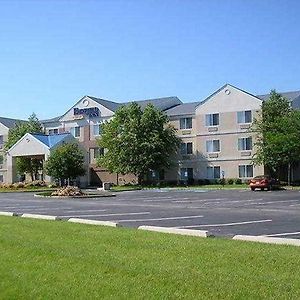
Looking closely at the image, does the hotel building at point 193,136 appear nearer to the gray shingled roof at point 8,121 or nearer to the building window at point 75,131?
the building window at point 75,131

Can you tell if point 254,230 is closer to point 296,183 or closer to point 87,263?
point 87,263

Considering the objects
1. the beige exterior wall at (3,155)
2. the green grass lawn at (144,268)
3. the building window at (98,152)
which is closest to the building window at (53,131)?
the beige exterior wall at (3,155)

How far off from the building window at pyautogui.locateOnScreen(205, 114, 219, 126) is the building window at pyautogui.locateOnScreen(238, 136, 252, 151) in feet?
11.1

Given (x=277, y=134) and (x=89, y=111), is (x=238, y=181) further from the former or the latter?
(x=89, y=111)

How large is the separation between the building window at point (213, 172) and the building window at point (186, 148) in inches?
127

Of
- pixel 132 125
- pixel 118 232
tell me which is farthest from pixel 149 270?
pixel 132 125

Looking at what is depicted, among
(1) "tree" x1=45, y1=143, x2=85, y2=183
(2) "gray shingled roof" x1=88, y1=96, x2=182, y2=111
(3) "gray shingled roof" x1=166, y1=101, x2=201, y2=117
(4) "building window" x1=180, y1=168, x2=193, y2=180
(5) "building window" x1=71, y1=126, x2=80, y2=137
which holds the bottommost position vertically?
(4) "building window" x1=180, y1=168, x2=193, y2=180

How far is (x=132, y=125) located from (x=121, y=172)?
539cm

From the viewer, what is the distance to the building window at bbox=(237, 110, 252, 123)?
5547 cm

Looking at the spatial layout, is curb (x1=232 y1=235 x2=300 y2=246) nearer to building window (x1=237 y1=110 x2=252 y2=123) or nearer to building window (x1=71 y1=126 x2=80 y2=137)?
building window (x1=237 y1=110 x2=252 y2=123)

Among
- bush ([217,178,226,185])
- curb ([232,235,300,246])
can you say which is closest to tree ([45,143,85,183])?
bush ([217,178,226,185])

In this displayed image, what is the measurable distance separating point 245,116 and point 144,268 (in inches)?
1945

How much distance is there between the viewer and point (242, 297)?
19.9ft

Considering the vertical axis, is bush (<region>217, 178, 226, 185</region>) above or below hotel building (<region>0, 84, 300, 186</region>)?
below
